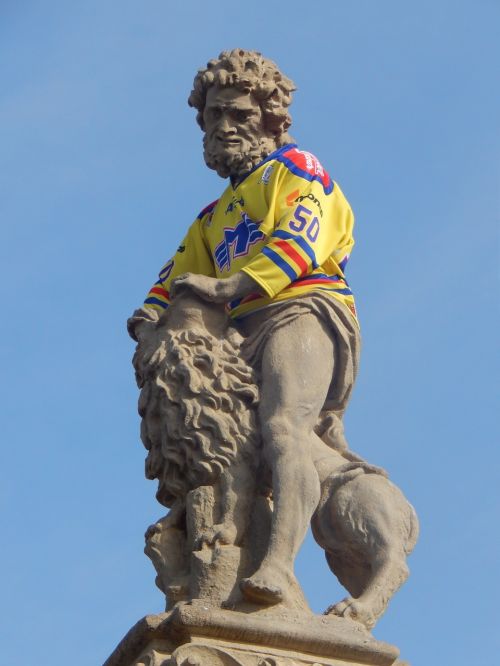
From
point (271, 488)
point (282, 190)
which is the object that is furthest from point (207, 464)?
Answer: point (282, 190)

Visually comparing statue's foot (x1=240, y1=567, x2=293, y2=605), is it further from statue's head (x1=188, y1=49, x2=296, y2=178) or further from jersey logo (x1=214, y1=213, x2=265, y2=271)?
statue's head (x1=188, y1=49, x2=296, y2=178)

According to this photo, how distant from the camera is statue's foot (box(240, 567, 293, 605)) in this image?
10.3 m

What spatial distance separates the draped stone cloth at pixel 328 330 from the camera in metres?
11.3

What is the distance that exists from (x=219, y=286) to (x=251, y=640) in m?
2.25

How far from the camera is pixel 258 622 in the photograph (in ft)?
33.4

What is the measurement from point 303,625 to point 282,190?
9.35 ft

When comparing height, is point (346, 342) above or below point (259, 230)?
below

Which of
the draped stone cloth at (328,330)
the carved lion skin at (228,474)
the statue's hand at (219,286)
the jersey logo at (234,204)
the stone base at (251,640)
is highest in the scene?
the jersey logo at (234,204)

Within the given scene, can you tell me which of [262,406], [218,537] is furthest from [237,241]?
[218,537]

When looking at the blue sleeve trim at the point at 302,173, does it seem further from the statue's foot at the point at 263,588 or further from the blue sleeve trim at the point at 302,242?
the statue's foot at the point at 263,588

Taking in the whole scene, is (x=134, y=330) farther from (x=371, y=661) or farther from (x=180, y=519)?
(x=371, y=661)

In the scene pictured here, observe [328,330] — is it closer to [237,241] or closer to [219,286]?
[219,286]

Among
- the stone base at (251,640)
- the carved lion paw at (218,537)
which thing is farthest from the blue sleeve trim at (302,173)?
the stone base at (251,640)

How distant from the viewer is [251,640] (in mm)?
10188
